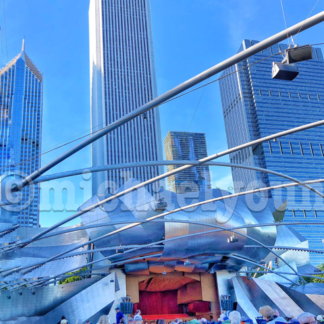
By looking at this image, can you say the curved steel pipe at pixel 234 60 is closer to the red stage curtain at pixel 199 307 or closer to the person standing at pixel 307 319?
the person standing at pixel 307 319

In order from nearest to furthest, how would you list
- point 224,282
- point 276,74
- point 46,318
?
point 276,74, point 46,318, point 224,282

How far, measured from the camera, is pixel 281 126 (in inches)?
5413

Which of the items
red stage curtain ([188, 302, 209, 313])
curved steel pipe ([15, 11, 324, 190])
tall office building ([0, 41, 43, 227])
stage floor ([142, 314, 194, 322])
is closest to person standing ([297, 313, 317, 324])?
curved steel pipe ([15, 11, 324, 190])

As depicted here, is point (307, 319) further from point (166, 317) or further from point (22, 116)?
point (22, 116)

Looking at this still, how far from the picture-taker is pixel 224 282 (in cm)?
3606

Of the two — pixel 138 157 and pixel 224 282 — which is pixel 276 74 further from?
pixel 138 157

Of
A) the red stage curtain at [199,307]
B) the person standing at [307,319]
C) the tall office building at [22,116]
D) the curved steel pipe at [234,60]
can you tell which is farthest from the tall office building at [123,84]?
the person standing at [307,319]

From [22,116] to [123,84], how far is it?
139ft

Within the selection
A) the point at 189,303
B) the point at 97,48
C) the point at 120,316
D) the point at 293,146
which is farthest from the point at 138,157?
the point at 120,316

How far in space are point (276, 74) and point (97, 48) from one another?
413ft

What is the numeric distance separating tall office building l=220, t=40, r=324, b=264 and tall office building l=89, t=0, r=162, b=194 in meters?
29.1

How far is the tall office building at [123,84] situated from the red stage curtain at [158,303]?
2748 inches

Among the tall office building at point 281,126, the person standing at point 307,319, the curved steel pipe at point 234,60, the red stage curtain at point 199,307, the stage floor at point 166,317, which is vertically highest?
the tall office building at point 281,126

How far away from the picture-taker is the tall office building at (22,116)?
12194 cm
